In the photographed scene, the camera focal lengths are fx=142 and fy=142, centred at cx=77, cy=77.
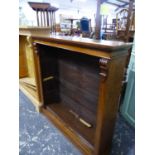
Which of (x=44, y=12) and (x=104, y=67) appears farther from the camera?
(x=44, y=12)

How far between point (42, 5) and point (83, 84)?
134 centimetres

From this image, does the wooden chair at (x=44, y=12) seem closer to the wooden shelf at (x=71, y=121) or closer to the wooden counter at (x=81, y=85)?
the wooden counter at (x=81, y=85)

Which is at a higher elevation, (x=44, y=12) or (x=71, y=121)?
(x=44, y=12)

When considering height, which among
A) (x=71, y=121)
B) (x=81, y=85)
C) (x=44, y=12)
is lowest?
(x=71, y=121)

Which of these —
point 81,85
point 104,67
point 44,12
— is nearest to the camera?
point 104,67

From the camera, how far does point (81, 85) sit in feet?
5.08

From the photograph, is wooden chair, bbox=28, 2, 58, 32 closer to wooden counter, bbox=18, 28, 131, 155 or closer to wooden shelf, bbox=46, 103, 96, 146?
wooden counter, bbox=18, 28, 131, 155

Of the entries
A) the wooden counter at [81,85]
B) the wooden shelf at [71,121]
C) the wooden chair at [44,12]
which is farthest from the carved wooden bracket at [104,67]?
the wooden chair at [44,12]

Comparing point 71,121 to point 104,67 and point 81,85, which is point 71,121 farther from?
point 104,67

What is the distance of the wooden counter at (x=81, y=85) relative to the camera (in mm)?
925

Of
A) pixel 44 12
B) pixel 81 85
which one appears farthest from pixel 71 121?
pixel 44 12

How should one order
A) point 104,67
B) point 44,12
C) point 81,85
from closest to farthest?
point 104,67 < point 81,85 < point 44,12
